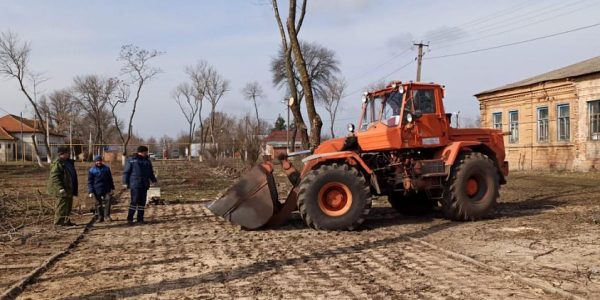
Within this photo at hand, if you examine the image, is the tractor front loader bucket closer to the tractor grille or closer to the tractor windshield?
the tractor windshield

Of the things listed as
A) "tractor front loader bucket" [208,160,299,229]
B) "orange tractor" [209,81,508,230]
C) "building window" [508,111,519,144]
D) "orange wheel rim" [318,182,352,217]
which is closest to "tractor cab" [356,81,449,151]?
"orange tractor" [209,81,508,230]

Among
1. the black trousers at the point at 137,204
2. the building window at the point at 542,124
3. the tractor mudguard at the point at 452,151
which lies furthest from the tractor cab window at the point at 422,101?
the building window at the point at 542,124

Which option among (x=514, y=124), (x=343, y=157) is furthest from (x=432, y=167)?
(x=514, y=124)

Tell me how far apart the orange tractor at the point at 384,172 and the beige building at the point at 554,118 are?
1598 cm

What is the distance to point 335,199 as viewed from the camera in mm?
9586

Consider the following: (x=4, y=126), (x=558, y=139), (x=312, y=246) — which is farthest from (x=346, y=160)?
(x=4, y=126)

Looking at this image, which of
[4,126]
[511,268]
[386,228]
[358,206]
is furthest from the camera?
[4,126]

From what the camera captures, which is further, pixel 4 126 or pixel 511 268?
pixel 4 126

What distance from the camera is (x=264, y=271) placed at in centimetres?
666

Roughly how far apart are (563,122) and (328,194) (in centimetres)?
2048

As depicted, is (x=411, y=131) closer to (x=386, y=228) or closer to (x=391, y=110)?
(x=391, y=110)

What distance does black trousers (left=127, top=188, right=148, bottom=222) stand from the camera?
11.1 metres

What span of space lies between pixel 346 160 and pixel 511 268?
3.95 m

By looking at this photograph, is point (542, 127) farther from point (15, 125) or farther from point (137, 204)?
point (15, 125)
